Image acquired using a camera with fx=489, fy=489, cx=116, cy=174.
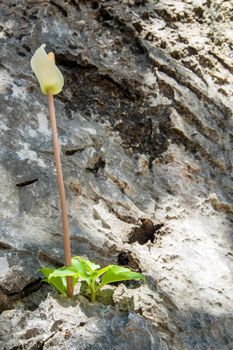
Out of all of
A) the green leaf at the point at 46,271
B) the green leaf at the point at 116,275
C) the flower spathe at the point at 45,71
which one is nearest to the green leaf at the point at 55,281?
the green leaf at the point at 46,271

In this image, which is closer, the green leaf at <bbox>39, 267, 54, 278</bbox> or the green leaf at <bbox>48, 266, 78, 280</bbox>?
the green leaf at <bbox>48, 266, 78, 280</bbox>

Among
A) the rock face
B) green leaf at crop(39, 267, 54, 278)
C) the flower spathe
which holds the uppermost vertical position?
the flower spathe

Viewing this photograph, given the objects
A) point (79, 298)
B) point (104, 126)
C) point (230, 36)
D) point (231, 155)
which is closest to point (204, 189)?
Answer: point (231, 155)

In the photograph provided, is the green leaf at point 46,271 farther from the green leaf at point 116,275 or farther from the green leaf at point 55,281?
the green leaf at point 116,275

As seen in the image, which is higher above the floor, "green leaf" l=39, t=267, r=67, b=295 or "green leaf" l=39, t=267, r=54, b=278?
"green leaf" l=39, t=267, r=54, b=278

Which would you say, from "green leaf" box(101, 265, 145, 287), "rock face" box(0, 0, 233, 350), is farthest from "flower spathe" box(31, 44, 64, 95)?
"green leaf" box(101, 265, 145, 287)

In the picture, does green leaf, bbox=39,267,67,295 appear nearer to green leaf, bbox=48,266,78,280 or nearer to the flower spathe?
green leaf, bbox=48,266,78,280

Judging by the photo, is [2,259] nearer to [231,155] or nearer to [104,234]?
[104,234]
